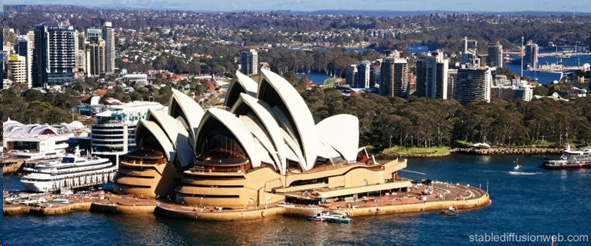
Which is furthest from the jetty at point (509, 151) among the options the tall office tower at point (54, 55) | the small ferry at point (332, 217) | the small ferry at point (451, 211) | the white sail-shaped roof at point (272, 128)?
the tall office tower at point (54, 55)

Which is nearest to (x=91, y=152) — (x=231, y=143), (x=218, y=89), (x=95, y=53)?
(x=231, y=143)

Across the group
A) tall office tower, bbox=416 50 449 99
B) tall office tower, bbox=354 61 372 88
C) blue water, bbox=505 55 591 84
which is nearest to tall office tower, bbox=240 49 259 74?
tall office tower, bbox=354 61 372 88

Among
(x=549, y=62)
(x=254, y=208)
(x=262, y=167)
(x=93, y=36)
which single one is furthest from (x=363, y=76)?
(x=254, y=208)

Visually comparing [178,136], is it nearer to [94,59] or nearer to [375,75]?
[375,75]

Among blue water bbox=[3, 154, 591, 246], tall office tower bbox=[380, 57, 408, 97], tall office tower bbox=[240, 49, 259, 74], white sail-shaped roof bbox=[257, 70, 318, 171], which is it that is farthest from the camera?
→ tall office tower bbox=[240, 49, 259, 74]

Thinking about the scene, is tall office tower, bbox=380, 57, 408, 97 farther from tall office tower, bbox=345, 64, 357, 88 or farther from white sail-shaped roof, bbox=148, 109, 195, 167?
white sail-shaped roof, bbox=148, 109, 195, 167

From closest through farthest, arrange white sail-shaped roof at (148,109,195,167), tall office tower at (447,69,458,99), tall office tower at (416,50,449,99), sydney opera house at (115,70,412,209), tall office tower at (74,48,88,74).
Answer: sydney opera house at (115,70,412,209) < white sail-shaped roof at (148,109,195,167) < tall office tower at (416,50,449,99) < tall office tower at (447,69,458,99) < tall office tower at (74,48,88,74)
